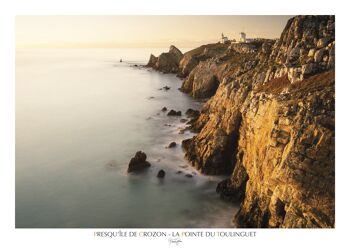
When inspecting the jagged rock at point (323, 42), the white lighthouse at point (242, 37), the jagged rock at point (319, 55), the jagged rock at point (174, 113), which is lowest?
the jagged rock at point (174, 113)

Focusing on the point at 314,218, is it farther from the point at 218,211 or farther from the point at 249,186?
the point at 218,211

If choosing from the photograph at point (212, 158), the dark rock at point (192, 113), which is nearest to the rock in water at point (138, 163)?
the photograph at point (212, 158)

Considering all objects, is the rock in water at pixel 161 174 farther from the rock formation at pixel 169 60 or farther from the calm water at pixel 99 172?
the rock formation at pixel 169 60

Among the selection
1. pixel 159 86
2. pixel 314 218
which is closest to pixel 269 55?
pixel 314 218

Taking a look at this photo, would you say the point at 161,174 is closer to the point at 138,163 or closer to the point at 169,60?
the point at 138,163

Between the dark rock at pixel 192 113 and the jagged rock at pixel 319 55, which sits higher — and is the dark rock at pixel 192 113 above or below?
below

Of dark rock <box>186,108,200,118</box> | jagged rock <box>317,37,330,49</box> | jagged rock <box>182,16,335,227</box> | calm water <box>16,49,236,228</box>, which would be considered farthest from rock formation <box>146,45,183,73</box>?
jagged rock <box>317,37,330,49</box>

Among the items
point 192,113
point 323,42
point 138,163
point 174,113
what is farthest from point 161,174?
point 174,113
